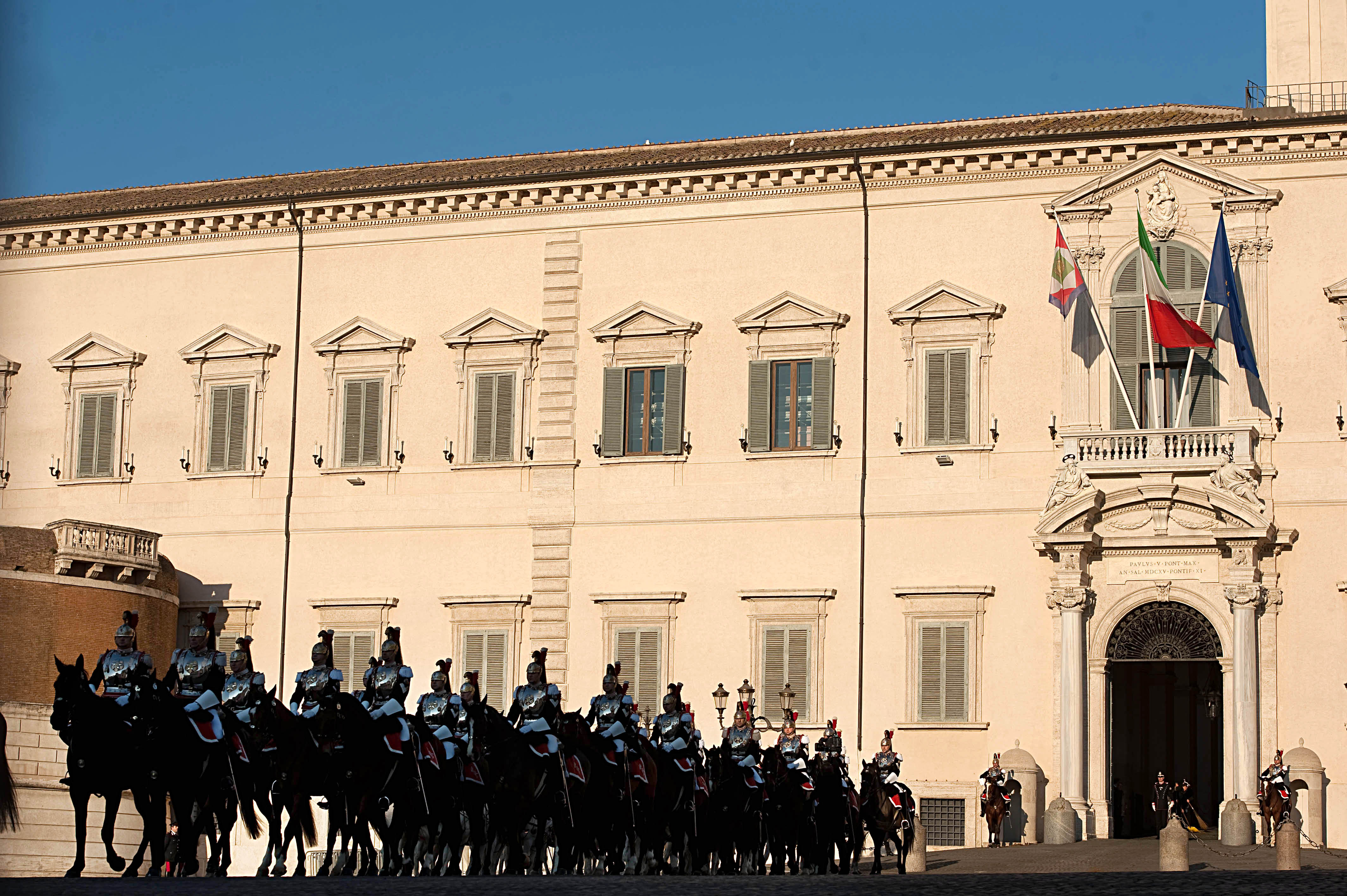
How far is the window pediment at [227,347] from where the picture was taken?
3650 centimetres

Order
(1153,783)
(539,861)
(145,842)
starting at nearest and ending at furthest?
(145,842)
(539,861)
(1153,783)

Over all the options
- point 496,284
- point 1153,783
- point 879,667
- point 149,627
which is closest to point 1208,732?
point 1153,783

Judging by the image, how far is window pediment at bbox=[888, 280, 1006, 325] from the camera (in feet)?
107

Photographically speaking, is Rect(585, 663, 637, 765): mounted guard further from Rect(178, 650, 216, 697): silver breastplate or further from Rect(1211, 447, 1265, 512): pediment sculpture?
Rect(1211, 447, 1265, 512): pediment sculpture

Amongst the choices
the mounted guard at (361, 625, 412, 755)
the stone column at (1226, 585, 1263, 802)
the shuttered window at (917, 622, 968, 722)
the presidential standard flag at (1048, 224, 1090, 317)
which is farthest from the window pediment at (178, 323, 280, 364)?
the mounted guard at (361, 625, 412, 755)

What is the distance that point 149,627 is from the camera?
112 feet

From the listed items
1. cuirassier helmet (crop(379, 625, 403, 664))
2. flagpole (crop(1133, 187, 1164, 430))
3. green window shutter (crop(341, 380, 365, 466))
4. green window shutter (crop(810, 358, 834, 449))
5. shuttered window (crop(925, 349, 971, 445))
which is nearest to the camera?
cuirassier helmet (crop(379, 625, 403, 664))

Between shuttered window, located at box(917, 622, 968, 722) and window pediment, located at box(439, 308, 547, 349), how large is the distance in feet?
28.2

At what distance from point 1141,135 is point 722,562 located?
372 inches

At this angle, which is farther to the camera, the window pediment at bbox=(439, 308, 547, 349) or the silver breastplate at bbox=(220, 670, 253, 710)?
the window pediment at bbox=(439, 308, 547, 349)

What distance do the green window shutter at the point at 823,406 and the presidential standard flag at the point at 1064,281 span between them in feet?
12.4

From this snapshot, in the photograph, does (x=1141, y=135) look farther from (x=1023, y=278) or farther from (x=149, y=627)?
(x=149, y=627)

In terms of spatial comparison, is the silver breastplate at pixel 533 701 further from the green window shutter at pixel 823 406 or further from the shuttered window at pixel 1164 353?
the shuttered window at pixel 1164 353

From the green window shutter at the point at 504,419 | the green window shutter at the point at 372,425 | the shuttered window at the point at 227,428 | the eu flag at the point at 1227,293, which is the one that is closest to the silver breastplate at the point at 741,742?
the eu flag at the point at 1227,293
